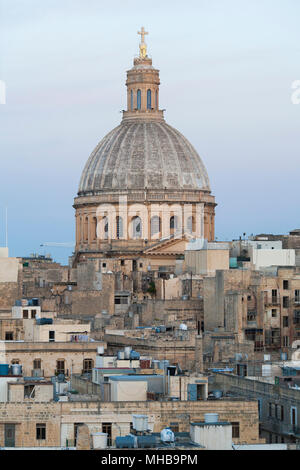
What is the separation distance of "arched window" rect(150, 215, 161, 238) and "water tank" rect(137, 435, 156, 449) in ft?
235

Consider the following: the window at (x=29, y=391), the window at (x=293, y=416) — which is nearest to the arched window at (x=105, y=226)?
the window at (x=293, y=416)

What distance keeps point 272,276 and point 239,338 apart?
30.3 feet

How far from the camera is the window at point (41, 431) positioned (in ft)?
111

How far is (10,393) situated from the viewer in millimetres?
36875

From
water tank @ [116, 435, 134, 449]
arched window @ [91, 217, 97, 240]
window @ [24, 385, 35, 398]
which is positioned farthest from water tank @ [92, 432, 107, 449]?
arched window @ [91, 217, 97, 240]

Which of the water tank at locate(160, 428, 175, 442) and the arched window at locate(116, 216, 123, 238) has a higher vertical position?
the arched window at locate(116, 216, 123, 238)

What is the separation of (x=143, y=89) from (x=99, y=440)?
77823 mm

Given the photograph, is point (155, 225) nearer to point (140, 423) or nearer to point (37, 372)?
point (37, 372)

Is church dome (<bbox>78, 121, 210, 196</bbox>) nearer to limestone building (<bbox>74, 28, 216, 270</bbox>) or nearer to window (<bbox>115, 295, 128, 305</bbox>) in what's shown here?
limestone building (<bbox>74, 28, 216, 270</bbox>)

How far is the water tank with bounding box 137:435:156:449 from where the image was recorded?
29.8 m

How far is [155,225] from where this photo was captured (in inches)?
4058

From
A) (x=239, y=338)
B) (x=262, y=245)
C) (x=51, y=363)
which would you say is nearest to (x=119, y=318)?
(x=239, y=338)

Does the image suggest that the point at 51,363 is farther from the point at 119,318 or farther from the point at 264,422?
the point at 119,318

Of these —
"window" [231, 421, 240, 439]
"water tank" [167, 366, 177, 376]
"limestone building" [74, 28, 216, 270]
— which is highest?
"limestone building" [74, 28, 216, 270]
